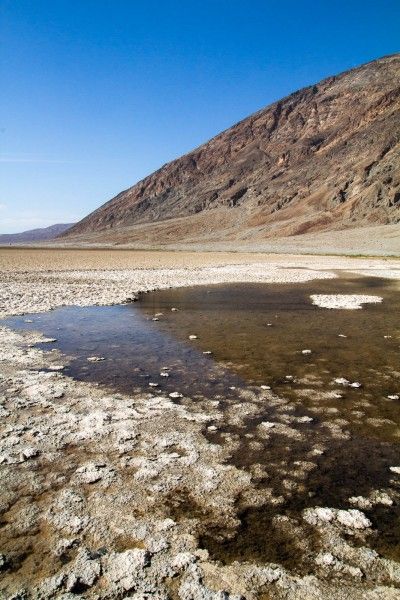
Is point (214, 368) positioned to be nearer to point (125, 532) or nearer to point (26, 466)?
point (26, 466)

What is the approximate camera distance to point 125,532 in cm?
397

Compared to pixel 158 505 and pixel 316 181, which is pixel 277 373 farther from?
pixel 316 181

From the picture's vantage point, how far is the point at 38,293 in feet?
67.6

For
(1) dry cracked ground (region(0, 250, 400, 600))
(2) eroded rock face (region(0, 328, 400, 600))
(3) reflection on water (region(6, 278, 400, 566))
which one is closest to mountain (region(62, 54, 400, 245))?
(3) reflection on water (region(6, 278, 400, 566))

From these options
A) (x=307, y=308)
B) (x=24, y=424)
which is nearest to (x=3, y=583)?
(x=24, y=424)

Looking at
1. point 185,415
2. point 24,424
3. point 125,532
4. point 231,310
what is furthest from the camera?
point 231,310

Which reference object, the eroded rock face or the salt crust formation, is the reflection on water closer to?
the eroded rock face

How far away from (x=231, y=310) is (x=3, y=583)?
45.2 ft

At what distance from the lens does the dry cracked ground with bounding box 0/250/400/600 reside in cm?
342

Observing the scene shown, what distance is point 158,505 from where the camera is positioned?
439cm

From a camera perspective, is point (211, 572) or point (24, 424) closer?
point (211, 572)

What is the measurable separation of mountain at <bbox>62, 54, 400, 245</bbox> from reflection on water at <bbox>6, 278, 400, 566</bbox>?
102 m

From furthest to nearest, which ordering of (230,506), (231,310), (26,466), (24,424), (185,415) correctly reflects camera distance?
(231,310) → (185,415) → (24,424) → (26,466) → (230,506)

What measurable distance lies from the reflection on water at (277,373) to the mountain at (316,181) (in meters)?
102
